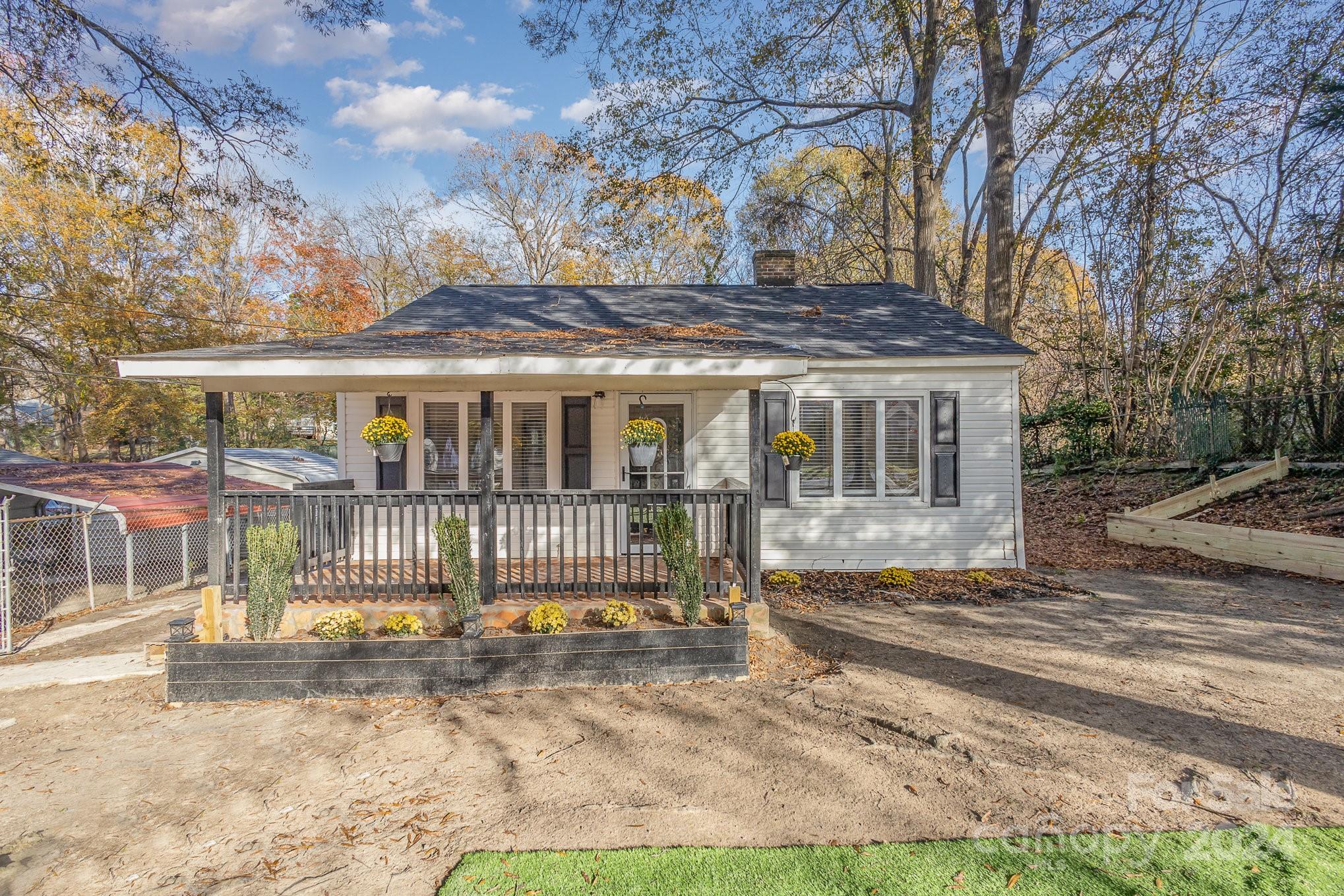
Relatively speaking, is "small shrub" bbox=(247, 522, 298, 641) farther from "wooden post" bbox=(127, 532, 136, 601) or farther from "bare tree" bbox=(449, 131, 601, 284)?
"bare tree" bbox=(449, 131, 601, 284)

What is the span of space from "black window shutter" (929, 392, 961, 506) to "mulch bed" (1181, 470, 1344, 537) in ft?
14.0

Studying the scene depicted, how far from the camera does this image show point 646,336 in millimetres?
6285

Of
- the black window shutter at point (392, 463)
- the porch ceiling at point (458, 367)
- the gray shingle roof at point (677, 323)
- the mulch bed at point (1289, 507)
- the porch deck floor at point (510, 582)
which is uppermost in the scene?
the gray shingle roof at point (677, 323)

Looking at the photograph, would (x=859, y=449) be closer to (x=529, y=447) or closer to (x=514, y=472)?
(x=529, y=447)

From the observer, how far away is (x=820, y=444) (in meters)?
7.85

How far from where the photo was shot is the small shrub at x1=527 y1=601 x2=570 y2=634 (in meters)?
4.76

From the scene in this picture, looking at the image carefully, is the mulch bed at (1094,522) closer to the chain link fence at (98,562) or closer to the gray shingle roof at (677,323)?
the gray shingle roof at (677,323)

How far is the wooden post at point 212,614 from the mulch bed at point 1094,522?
31.7 feet

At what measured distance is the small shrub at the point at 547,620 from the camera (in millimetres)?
4758

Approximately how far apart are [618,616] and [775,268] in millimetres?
8079

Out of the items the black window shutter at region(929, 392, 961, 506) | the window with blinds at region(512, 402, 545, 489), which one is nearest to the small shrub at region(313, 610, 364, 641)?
the window with blinds at region(512, 402, 545, 489)

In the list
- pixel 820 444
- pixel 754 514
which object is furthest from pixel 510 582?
pixel 820 444

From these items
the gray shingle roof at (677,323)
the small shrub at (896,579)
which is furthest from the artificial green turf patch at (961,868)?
the small shrub at (896,579)

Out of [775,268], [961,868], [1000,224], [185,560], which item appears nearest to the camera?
[961,868]
